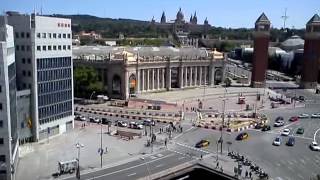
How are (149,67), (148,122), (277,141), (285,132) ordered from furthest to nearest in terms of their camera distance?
(149,67), (148,122), (285,132), (277,141)

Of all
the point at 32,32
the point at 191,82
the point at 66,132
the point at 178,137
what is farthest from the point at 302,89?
the point at 32,32

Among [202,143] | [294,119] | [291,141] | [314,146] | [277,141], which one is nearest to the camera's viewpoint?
[202,143]

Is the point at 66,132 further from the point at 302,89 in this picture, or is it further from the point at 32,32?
the point at 302,89

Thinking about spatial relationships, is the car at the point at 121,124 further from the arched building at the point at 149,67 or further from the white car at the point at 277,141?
the arched building at the point at 149,67

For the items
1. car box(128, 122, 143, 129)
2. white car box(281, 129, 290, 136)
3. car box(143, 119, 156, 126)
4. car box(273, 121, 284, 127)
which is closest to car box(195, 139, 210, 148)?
car box(128, 122, 143, 129)

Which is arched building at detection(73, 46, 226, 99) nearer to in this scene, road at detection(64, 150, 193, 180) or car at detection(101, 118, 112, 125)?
car at detection(101, 118, 112, 125)

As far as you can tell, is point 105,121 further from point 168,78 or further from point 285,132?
point 168,78

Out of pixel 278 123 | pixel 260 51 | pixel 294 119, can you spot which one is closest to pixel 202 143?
pixel 278 123
